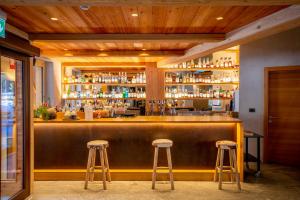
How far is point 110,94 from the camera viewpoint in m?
9.35

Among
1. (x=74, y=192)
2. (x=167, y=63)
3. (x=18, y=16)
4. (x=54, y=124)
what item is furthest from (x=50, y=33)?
(x=167, y=63)

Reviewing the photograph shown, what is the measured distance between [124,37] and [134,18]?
3.45 ft

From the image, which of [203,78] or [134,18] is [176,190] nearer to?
[134,18]

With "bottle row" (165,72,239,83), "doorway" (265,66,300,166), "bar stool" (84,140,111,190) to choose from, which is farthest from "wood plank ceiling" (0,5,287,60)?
"bottle row" (165,72,239,83)

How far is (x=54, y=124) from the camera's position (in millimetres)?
5723

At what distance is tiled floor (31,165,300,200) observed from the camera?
15.6 feet

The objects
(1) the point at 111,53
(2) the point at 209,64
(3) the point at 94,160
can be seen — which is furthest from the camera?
(2) the point at 209,64

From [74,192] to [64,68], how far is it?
528cm

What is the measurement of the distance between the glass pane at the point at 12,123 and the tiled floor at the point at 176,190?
0.41 m

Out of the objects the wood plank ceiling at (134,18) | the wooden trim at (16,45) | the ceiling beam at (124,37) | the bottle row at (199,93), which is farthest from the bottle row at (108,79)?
the wooden trim at (16,45)

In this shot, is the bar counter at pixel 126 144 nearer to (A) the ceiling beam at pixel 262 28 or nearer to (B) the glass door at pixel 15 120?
(B) the glass door at pixel 15 120

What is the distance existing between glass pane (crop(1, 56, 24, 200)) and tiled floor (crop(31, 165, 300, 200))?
0.41 meters

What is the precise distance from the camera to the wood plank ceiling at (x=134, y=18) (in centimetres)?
384

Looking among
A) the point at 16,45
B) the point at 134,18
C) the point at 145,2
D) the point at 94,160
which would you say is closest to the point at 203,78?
the point at 94,160
